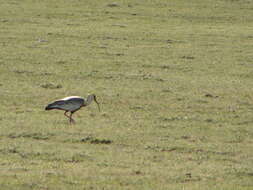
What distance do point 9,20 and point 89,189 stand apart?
21.5m

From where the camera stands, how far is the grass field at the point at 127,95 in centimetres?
1163

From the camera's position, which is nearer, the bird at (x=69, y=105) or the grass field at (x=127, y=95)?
the grass field at (x=127, y=95)

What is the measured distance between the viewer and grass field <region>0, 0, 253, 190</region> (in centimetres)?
1163

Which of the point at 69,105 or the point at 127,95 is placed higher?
the point at 69,105

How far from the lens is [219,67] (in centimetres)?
2300

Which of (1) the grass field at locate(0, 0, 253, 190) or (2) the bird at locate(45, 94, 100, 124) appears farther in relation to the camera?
(2) the bird at locate(45, 94, 100, 124)

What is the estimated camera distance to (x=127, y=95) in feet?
60.7

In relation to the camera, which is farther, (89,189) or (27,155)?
(27,155)

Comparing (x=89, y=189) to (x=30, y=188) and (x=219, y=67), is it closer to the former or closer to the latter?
(x=30, y=188)

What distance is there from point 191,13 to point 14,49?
12.1 metres

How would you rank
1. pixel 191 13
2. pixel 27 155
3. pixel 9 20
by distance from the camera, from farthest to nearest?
pixel 191 13 < pixel 9 20 < pixel 27 155

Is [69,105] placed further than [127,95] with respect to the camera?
No

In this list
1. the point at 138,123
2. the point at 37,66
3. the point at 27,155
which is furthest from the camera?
the point at 37,66

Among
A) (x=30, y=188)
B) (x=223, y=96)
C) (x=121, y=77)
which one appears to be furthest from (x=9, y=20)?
(x=30, y=188)
